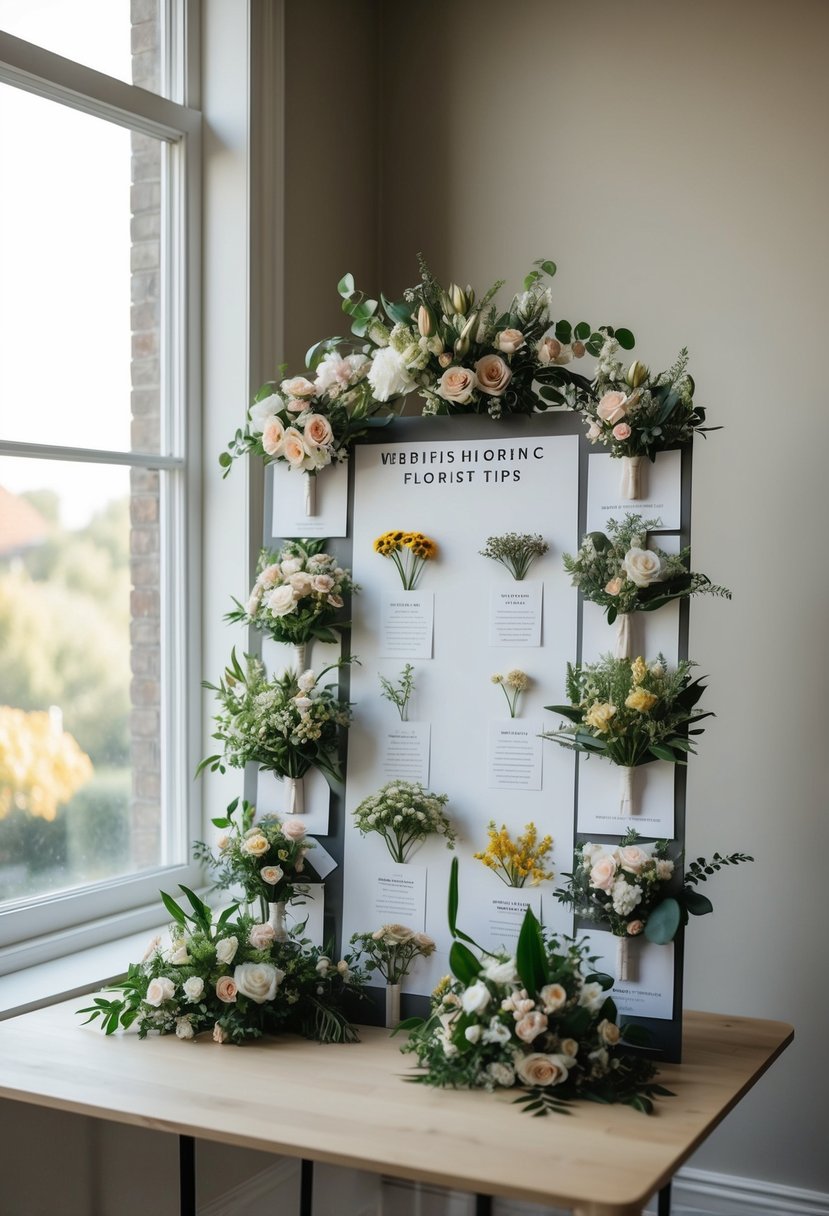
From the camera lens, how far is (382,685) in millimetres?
2377

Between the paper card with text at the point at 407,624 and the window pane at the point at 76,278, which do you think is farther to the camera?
the window pane at the point at 76,278

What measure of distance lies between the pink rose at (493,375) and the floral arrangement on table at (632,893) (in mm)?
843

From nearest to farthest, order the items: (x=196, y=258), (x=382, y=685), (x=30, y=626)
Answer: (x=382, y=685) < (x=30, y=626) < (x=196, y=258)

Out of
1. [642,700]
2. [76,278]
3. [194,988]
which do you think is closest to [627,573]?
[642,700]

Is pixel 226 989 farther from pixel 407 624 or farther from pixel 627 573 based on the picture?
pixel 627 573

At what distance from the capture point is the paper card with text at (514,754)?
88.7 inches

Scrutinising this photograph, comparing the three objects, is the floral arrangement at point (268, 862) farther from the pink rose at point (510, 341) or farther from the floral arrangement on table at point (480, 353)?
the pink rose at point (510, 341)

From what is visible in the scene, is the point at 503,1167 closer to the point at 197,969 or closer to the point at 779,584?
the point at 197,969

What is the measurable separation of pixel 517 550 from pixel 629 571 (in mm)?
234

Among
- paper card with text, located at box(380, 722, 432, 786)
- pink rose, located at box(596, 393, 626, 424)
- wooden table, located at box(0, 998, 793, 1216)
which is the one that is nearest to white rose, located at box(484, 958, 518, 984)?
wooden table, located at box(0, 998, 793, 1216)

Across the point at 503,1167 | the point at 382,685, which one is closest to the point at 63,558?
the point at 382,685

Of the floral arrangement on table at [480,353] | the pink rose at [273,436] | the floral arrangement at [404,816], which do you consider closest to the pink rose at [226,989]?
the floral arrangement at [404,816]

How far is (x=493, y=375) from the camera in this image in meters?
2.30

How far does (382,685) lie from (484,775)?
0.26 m
